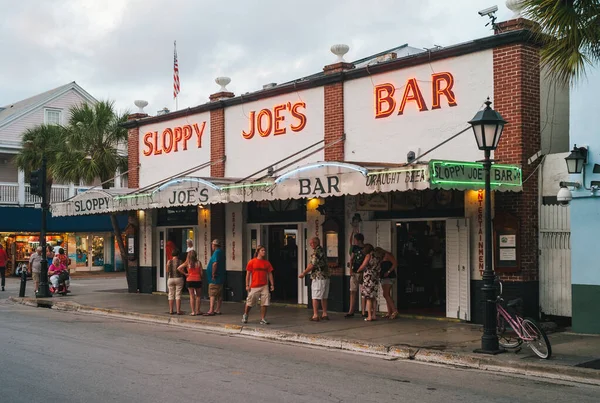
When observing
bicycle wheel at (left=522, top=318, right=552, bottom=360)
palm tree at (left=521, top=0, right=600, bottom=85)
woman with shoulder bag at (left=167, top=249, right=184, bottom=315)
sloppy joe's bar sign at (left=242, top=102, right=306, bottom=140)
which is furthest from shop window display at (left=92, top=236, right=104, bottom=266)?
palm tree at (left=521, top=0, right=600, bottom=85)

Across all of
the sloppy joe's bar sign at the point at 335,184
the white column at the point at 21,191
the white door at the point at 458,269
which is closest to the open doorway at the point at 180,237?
the sloppy joe's bar sign at the point at 335,184

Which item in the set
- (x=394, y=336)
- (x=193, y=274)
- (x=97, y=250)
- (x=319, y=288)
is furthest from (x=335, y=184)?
(x=97, y=250)

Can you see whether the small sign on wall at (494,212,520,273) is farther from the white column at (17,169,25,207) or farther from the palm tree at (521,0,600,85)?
the white column at (17,169,25,207)

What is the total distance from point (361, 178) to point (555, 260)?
13.9 ft

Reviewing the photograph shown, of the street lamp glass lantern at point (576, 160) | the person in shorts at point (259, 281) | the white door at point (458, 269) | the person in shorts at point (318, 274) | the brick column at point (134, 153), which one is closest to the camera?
the street lamp glass lantern at point (576, 160)

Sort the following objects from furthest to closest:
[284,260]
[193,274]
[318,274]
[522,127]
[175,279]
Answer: [284,260] → [175,279] → [193,274] → [318,274] → [522,127]

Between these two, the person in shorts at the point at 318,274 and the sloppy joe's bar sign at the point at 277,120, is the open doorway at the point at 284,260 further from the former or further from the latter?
the person in shorts at the point at 318,274

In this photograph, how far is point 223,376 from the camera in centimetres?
955

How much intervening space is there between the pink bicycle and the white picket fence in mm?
2546

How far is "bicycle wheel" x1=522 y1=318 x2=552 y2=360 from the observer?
10.6 meters

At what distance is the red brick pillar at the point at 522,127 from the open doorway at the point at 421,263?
3.12 metres

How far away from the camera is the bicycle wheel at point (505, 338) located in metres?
11.4

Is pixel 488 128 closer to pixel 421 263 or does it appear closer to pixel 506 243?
pixel 506 243

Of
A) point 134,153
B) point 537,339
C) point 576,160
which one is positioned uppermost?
point 134,153
